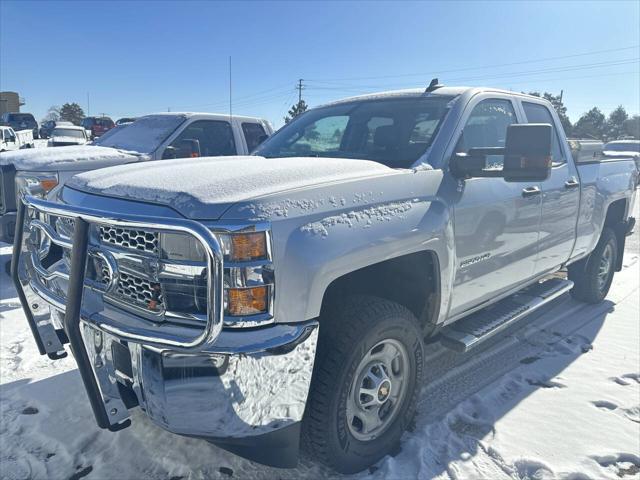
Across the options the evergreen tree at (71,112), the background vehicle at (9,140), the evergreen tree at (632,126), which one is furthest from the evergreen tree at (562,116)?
the evergreen tree at (71,112)

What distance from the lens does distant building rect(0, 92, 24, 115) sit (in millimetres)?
55406

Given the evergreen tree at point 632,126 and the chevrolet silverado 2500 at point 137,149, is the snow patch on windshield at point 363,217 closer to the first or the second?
the chevrolet silverado 2500 at point 137,149

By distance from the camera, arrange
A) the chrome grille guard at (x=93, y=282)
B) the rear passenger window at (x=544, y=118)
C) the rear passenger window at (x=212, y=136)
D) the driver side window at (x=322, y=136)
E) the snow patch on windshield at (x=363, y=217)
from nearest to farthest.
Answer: the chrome grille guard at (x=93, y=282)
the snow patch on windshield at (x=363, y=217)
the driver side window at (x=322, y=136)
the rear passenger window at (x=544, y=118)
the rear passenger window at (x=212, y=136)

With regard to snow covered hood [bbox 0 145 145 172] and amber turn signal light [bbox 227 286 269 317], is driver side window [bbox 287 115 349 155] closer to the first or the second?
amber turn signal light [bbox 227 286 269 317]

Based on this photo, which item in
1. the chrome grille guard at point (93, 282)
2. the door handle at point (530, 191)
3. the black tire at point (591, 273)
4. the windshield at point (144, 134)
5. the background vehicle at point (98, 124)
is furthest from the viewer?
the background vehicle at point (98, 124)

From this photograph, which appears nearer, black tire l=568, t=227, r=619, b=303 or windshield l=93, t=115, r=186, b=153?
black tire l=568, t=227, r=619, b=303

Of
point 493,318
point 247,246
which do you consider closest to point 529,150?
point 493,318

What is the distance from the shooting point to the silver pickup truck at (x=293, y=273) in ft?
5.98

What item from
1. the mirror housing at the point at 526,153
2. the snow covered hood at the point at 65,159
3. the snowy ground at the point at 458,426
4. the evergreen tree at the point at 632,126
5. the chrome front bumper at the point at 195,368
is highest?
the evergreen tree at the point at 632,126

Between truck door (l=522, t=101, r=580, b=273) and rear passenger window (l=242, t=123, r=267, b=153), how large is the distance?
14.0 ft

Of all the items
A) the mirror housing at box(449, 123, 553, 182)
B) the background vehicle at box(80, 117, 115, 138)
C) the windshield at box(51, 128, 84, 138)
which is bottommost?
the mirror housing at box(449, 123, 553, 182)

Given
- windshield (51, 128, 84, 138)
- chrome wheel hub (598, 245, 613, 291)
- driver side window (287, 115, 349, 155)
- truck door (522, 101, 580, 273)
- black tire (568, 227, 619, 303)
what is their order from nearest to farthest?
1. driver side window (287, 115, 349, 155)
2. truck door (522, 101, 580, 273)
3. black tire (568, 227, 619, 303)
4. chrome wheel hub (598, 245, 613, 291)
5. windshield (51, 128, 84, 138)

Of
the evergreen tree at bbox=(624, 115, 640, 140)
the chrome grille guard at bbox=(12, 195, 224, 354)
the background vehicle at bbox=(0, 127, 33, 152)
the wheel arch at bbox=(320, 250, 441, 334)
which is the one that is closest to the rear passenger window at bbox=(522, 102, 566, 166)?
the wheel arch at bbox=(320, 250, 441, 334)

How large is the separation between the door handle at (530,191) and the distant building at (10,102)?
64.0 metres
